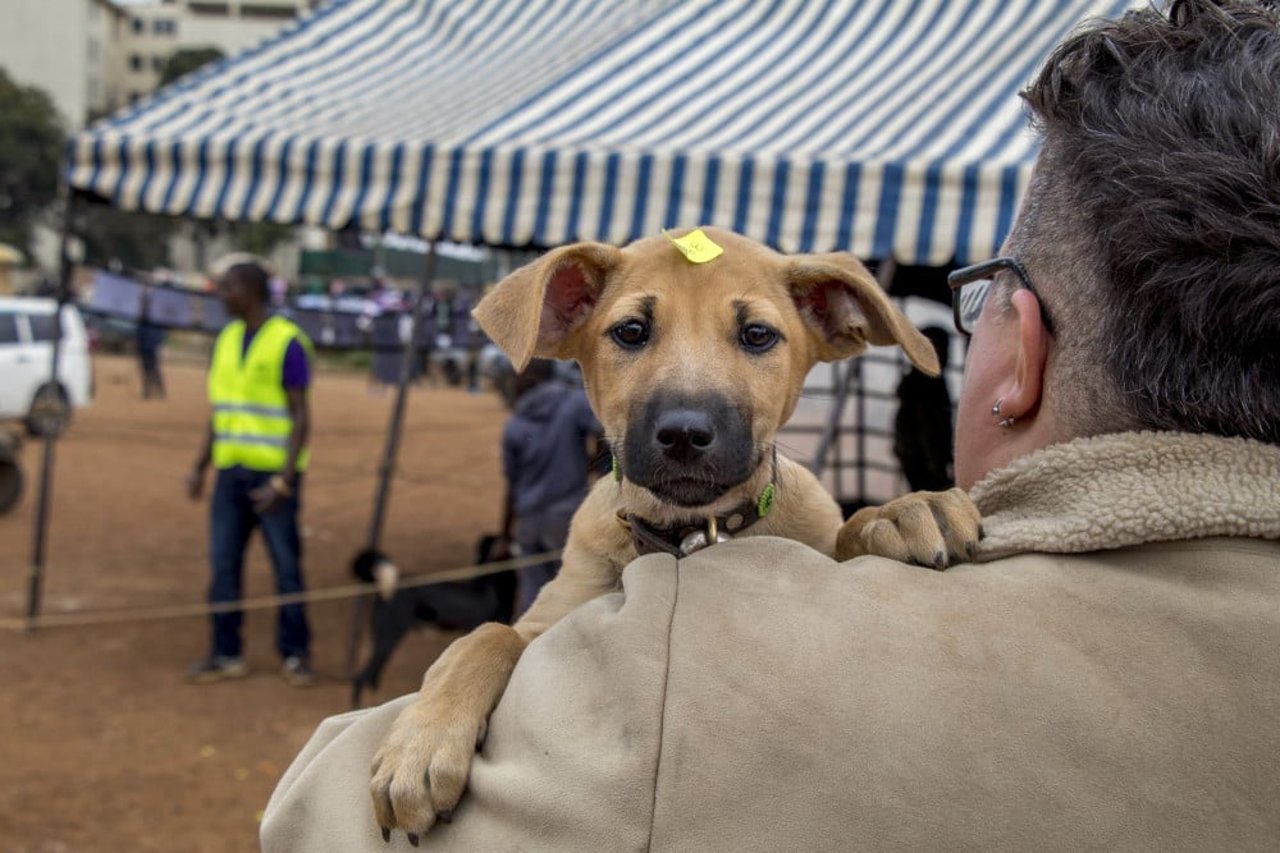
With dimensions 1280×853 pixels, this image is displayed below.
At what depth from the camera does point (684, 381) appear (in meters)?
2.16

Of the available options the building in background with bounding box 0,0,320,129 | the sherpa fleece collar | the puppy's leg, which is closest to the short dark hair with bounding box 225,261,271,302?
the puppy's leg

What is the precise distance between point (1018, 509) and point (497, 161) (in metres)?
4.82

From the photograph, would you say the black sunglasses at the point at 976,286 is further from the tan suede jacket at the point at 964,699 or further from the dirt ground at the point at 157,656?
the dirt ground at the point at 157,656

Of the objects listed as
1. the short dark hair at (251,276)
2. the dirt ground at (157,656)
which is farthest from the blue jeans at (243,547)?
the short dark hair at (251,276)

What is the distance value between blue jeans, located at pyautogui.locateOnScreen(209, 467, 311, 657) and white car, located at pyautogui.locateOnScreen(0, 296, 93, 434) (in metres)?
10.9

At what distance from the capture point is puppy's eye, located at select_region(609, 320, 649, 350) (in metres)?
2.30

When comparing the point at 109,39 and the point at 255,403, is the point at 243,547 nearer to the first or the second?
the point at 255,403

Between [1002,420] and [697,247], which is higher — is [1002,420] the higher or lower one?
the lower one

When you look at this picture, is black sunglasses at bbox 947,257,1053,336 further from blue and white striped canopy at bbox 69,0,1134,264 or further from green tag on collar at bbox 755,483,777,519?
blue and white striped canopy at bbox 69,0,1134,264

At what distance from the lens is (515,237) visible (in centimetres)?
581

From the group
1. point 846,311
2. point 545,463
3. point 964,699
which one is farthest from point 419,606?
point 964,699

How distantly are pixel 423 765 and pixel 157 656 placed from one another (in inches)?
288

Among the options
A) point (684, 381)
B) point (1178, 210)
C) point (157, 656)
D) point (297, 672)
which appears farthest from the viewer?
point (157, 656)

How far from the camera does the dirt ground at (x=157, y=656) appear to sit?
224 inches
